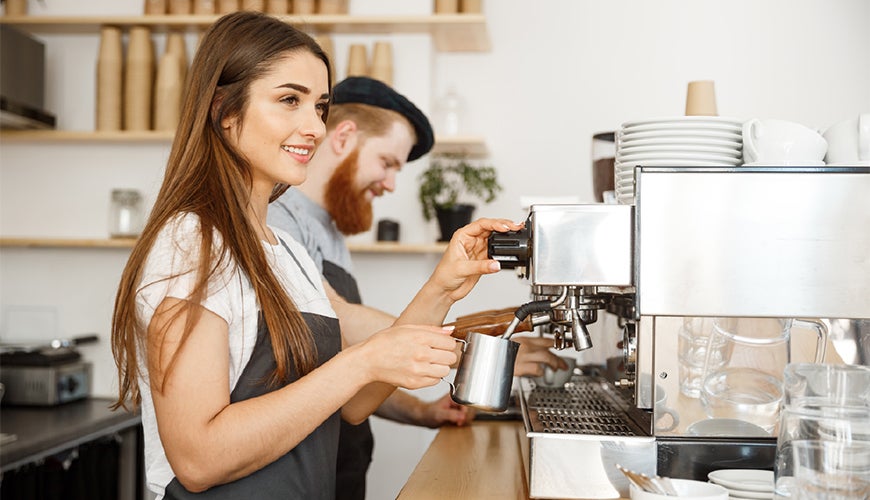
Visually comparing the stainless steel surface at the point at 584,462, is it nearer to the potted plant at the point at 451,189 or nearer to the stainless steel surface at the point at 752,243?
the stainless steel surface at the point at 752,243

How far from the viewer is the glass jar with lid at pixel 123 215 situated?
298 centimetres

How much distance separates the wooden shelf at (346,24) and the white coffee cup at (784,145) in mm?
1670

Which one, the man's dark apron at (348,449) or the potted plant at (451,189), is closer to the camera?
the man's dark apron at (348,449)

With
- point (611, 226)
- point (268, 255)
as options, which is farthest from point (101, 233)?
point (611, 226)

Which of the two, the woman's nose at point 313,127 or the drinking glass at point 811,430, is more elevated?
the woman's nose at point 313,127

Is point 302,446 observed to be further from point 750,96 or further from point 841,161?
point 750,96

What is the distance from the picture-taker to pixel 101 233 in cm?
312

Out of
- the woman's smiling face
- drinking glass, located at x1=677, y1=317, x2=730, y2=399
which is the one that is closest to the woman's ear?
the woman's smiling face

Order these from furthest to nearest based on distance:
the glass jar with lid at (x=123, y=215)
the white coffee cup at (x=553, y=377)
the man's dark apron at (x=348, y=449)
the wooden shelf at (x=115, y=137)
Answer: the glass jar with lid at (x=123, y=215) < the wooden shelf at (x=115, y=137) < the man's dark apron at (x=348, y=449) < the white coffee cup at (x=553, y=377)

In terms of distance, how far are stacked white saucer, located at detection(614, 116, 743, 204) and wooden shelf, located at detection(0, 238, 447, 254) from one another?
158 cm

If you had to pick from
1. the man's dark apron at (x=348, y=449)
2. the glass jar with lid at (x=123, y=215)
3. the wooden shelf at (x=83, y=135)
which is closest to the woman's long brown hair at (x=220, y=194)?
the man's dark apron at (x=348, y=449)

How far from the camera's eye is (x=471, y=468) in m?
1.47

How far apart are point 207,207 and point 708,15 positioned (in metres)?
2.30

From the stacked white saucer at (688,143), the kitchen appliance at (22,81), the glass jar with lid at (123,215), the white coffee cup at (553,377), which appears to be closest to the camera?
the stacked white saucer at (688,143)
